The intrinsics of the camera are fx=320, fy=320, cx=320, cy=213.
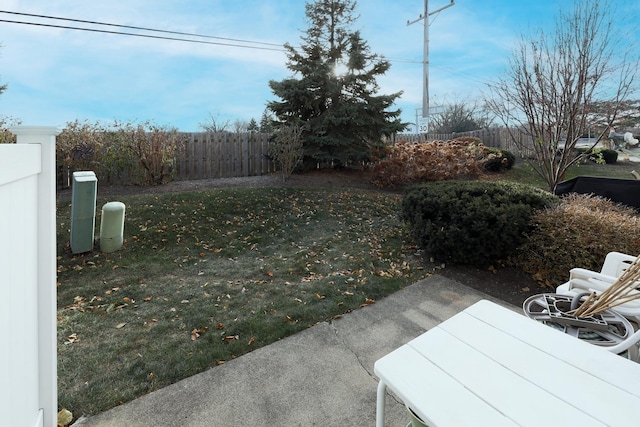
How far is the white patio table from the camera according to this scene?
3.18 feet

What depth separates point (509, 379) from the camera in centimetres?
112

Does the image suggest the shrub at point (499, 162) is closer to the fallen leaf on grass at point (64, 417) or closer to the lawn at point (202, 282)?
the lawn at point (202, 282)

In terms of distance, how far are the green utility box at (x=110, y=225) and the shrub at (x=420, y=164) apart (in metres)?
6.84

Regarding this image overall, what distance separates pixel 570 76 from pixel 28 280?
23.3 ft

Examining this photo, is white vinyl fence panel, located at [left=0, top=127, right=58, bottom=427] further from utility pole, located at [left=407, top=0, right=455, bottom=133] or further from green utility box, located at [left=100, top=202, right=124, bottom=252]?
utility pole, located at [left=407, top=0, right=455, bottom=133]

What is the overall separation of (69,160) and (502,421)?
891cm

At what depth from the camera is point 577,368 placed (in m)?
1.18

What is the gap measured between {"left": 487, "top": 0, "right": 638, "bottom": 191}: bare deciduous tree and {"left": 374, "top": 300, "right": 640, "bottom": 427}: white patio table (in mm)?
5425

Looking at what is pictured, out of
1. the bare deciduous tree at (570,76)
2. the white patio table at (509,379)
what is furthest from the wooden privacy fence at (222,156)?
the white patio table at (509,379)

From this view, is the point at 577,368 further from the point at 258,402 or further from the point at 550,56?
the point at 550,56

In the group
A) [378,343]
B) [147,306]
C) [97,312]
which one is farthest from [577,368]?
[97,312]

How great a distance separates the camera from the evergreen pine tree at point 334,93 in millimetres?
9742

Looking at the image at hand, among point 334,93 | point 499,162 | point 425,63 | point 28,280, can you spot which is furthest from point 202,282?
point 425,63

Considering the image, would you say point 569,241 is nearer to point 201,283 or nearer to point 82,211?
point 201,283
